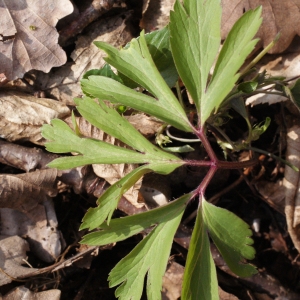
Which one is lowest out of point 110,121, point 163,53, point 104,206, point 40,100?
point 104,206

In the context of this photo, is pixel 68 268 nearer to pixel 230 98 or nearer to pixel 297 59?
pixel 230 98

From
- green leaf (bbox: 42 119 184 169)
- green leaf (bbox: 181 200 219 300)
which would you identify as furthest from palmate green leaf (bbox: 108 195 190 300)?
green leaf (bbox: 42 119 184 169)

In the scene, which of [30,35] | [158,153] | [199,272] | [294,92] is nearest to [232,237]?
[199,272]

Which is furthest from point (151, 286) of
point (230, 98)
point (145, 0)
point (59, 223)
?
point (145, 0)

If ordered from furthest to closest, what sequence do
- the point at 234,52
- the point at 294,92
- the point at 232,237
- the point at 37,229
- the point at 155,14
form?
the point at 155,14, the point at 37,229, the point at 294,92, the point at 232,237, the point at 234,52

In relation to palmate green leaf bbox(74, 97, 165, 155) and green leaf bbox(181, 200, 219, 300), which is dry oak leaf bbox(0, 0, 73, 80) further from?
green leaf bbox(181, 200, 219, 300)

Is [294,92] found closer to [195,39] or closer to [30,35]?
[195,39]

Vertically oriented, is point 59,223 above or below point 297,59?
below
